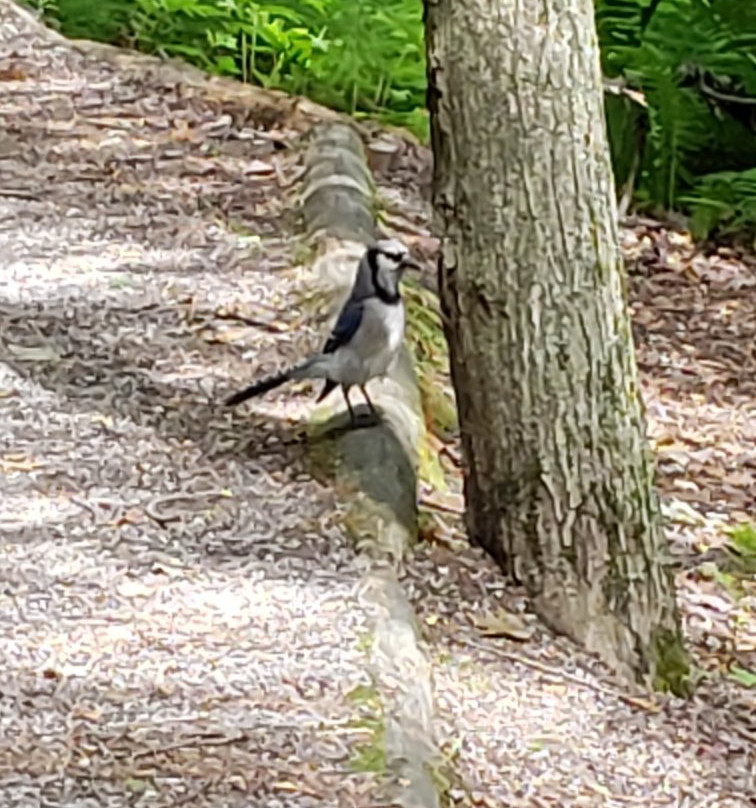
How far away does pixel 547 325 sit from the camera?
4.63 m

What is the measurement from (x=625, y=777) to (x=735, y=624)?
161 centimetres

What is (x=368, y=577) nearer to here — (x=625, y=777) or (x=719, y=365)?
(x=625, y=777)

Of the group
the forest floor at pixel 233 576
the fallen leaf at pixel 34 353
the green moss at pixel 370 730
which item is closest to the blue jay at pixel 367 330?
the forest floor at pixel 233 576

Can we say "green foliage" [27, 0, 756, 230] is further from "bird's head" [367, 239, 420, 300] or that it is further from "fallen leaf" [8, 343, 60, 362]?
"bird's head" [367, 239, 420, 300]

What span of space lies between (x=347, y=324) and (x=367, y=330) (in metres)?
0.07

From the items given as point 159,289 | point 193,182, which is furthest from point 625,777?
point 193,182

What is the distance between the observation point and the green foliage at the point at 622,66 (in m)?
11.1

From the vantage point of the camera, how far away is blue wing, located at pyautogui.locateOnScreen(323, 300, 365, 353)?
17.6 feet

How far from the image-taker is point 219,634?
421 cm

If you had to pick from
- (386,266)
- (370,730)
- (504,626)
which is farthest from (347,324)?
(370,730)

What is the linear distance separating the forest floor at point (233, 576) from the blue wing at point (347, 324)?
341 mm

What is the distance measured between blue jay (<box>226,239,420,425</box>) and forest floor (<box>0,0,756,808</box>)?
255 mm

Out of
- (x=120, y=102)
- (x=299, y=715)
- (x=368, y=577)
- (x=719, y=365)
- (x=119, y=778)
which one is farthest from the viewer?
(x=120, y=102)

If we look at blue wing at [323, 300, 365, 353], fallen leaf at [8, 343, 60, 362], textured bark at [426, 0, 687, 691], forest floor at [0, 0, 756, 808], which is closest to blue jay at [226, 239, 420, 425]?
blue wing at [323, 300, 365, 353]
